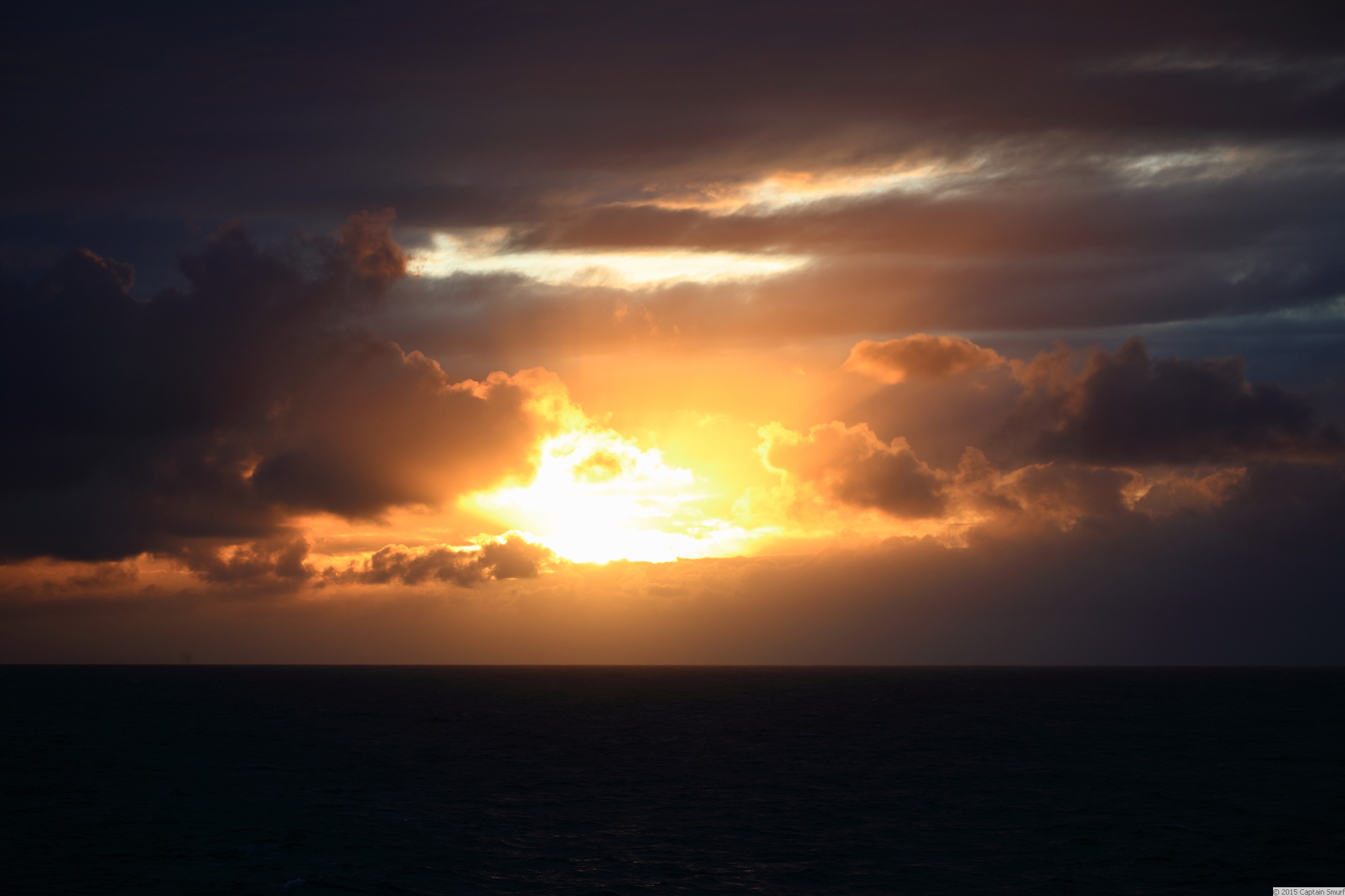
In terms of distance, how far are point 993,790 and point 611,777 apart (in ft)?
99.4

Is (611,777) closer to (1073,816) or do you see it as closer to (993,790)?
(993,790)

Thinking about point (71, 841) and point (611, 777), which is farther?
point (611, 777)

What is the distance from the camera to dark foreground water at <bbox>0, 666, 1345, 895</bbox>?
5006 centimetres

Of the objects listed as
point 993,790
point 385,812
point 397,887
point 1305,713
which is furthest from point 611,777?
point 1305,713

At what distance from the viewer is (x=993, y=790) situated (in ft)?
247

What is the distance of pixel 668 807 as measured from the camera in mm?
68562

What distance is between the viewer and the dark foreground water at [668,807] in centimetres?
5006

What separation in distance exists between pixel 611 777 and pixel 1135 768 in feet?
150

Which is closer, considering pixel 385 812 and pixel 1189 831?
pixel 1189 831

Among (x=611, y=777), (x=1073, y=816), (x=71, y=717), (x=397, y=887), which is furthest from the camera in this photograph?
(x=71, y=717)

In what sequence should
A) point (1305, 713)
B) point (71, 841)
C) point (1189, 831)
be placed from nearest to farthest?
point (71, 841)
point (1189, 831)
point (1305, 713)

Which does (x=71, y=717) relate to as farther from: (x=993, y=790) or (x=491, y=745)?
(x=993, y=790)

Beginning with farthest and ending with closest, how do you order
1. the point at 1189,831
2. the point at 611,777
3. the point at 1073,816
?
the point at 611,777 < the point at 1073,816 < the point at 1189,831

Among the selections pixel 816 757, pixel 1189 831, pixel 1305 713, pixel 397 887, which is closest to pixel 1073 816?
pixel 1189 831
